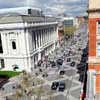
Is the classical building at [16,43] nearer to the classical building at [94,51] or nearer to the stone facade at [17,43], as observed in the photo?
the stone facade at [17,43]

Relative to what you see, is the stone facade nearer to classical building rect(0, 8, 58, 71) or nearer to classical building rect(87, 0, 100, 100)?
classical building rect(0, 8, 58, 71)

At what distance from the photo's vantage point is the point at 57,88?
124 ft

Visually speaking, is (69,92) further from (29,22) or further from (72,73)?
(29,22)

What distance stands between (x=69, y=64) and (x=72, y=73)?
10769 millimetres

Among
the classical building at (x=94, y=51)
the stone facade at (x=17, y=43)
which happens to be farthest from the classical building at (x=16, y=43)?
the classical building at (x=94, y=51)

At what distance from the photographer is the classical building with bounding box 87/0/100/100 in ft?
95.4

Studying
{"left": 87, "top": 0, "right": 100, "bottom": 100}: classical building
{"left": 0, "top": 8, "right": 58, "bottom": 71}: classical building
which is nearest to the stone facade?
{"left": 0, "top": 8, "right": 58, "bottom": 71}: classical building

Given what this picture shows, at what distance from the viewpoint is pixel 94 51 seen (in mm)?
30406

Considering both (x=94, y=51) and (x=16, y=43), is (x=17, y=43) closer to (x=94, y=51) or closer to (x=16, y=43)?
(x=16, y=43)

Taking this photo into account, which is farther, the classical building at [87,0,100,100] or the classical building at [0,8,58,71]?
the classical building at [0,8,58,71]

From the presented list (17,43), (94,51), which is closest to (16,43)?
(17,43)

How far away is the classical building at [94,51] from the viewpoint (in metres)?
29.1

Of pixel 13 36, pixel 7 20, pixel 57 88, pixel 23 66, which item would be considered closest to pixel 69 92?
pixel 57 88

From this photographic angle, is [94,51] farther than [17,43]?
No
